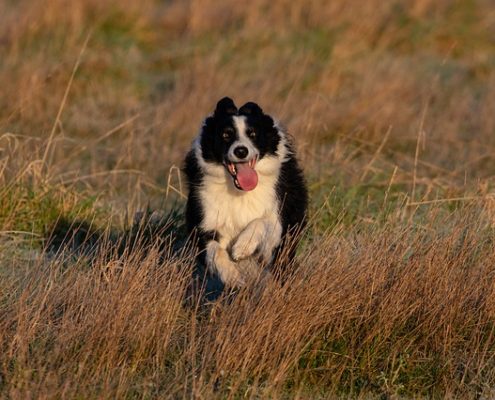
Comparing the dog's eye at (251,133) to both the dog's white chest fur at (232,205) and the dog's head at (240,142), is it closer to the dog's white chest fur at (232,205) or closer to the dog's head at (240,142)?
the dog's head at (240,142)

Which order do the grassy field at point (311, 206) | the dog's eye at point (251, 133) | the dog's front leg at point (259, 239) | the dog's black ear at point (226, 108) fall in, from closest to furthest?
the grassy field at point (311, 206)
the dog's front leg at point (259, 239)
the dog's eye at point (251, 133)
the dog's black ear at point (226, 108)

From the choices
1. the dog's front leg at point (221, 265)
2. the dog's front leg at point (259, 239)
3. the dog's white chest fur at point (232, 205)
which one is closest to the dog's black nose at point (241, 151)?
the dog's white chest fur at point (232, 205)

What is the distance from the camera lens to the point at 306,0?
561 inches

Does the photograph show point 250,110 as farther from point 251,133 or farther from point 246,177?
point 246,177

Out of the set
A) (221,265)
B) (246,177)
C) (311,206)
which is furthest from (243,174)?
(311,206)

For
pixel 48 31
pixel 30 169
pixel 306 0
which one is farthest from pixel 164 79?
pixel 30 169

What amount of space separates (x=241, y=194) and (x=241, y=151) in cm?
32

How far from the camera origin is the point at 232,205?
6.48 meters

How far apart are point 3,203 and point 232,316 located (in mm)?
2742

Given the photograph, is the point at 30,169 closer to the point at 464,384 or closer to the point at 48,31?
the point at 464,384

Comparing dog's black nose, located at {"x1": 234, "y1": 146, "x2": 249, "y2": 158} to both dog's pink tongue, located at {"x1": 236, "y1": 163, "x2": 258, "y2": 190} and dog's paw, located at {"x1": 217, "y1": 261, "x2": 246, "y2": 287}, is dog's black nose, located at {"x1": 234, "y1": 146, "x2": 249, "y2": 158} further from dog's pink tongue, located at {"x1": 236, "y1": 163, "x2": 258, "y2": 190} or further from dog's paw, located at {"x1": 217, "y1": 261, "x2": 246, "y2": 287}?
dog's paw, located at {"x1": 217, "y1": 261, "x2": 246, "y2": 287}

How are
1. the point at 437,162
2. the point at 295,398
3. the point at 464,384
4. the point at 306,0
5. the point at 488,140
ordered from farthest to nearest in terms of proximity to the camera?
the point at 306,0 → the point at 488,140 → the point at 437,162 → the point at 464,384 → the point at 295,398

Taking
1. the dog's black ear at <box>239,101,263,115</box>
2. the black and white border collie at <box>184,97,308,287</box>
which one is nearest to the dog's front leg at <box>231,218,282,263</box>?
the black and white border collie at <box>184,97,308,287</box>

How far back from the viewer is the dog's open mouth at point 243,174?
6.36 meters
